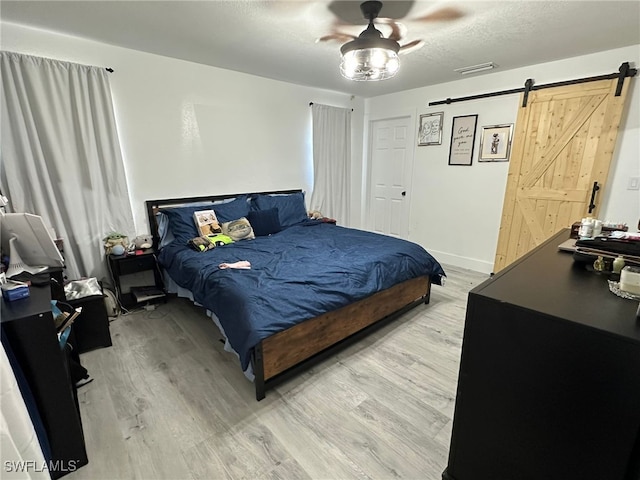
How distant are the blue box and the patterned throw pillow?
6.15 feet

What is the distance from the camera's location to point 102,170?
2871mm

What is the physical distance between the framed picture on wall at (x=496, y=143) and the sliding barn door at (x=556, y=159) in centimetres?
11

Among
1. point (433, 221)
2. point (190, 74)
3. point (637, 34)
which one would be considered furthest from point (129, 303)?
point (637, 34)

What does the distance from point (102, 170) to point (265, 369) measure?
248 cm

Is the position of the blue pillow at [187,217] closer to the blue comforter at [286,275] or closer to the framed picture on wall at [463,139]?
the blue comforter at [286,275]

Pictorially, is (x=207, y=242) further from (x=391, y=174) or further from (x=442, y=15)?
(x=391, y=174)

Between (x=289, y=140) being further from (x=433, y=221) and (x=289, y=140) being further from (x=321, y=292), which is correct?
(x=321, y=292)

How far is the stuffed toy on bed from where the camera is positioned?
290 centimetres

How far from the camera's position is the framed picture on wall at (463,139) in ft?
12.9

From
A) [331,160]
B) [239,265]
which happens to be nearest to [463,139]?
[331,160]

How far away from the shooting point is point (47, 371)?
132 centimetres

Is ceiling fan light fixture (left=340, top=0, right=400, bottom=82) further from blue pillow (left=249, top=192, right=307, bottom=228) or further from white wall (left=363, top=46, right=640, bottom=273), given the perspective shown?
white wall (left=363, top=46, right=640, bottom=273)

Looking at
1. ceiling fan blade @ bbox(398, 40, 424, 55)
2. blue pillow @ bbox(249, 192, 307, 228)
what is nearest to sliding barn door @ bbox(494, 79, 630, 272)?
ceiling fan blade @ bbox(398, 40, 424, 55)

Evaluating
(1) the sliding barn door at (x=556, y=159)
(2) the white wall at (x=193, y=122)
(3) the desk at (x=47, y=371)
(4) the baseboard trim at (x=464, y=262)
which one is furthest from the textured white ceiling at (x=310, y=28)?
(4) the baseboard trim at (x=464, y=262)
